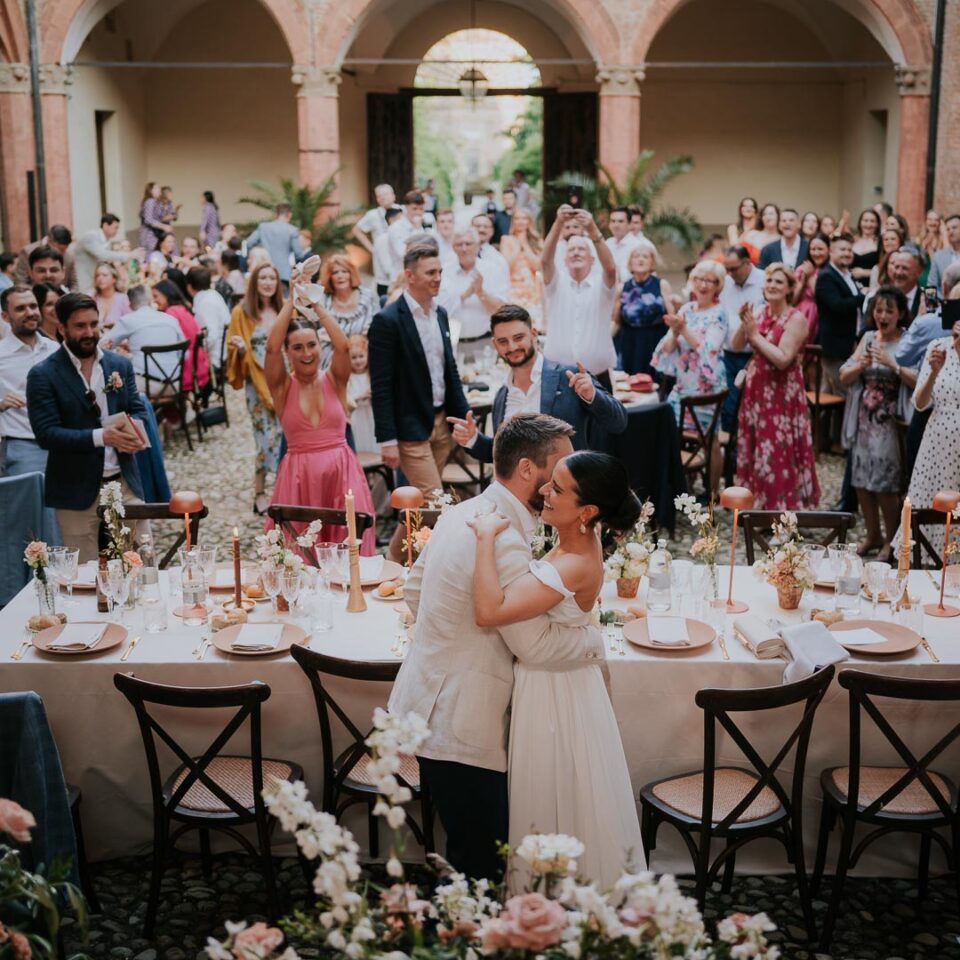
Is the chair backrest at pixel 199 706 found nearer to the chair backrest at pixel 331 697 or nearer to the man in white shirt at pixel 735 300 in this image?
the chair backrest at pixel 331 697

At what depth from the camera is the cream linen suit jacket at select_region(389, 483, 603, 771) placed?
2902mm

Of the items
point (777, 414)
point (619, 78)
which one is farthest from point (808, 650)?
point (619, 78)

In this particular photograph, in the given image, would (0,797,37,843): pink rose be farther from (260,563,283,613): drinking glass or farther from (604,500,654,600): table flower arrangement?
(604,500,654,600): table flower arrangement

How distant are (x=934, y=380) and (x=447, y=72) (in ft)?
77.4

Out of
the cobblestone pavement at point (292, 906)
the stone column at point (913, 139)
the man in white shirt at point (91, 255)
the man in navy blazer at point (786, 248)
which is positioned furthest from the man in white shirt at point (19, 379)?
the stone column at point (913, 139)

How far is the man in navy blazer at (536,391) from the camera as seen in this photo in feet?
15.6

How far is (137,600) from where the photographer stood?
4.31m

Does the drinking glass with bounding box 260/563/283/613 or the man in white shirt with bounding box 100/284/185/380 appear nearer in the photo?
the drinking glass with bounding box 260/563/283/613

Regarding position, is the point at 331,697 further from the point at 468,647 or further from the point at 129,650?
the point at 468,647

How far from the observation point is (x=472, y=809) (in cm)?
301

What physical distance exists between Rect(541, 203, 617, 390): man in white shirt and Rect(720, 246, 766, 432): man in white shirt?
1928 mm

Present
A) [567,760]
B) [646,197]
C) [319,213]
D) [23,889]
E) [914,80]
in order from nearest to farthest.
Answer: [23,889] < [567,760] < [914,80] < [646,197] < [319,213]

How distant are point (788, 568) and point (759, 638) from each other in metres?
0.46

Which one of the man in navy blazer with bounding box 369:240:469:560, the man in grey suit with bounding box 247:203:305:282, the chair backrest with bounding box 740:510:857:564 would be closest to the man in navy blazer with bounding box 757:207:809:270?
the man in grey suit with bounding box 247:203:305:282
